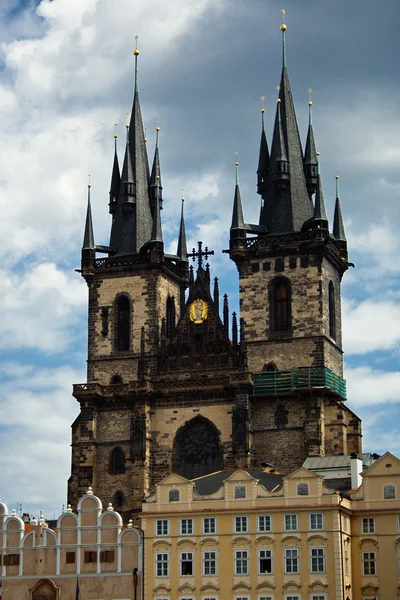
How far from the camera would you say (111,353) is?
85.9 m

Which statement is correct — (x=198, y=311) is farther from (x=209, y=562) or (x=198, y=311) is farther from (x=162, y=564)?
(x=209, y=562)

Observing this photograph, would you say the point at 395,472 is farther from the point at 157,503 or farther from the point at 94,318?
the point at 94,318

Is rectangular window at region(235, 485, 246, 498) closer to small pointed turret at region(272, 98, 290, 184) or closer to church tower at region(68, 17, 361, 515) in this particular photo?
church tower at region(68, 17, 361, 515)

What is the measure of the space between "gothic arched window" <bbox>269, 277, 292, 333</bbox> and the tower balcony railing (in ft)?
9.46

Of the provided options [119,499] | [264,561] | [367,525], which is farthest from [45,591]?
[367,525]

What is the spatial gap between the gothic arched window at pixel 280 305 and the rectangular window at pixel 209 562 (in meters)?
20.1

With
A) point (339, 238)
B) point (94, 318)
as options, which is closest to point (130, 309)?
point (94, 318)

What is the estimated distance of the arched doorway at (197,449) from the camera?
81.4m

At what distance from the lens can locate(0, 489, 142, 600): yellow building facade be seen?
220 feet

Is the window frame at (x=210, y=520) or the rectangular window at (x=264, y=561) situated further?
the window frame at (x=210, y=520)

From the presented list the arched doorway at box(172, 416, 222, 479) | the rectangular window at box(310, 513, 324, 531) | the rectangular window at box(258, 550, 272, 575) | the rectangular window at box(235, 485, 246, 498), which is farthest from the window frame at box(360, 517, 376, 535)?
the arched doorway at box(172, 416, 222, 479)

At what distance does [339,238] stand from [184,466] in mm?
17842

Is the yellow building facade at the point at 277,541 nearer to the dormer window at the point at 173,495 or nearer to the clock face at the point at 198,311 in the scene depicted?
the dormer window at the point at 173,495

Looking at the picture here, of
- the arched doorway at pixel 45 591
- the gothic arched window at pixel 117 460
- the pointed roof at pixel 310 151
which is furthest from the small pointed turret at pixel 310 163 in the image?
the arched doorway at pixel 45 591
